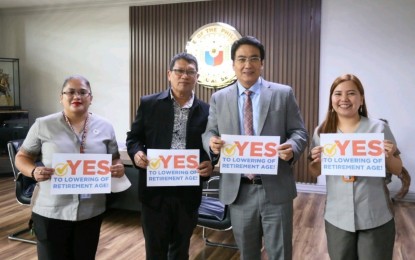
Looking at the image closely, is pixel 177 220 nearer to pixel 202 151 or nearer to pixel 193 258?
pixel 202 151

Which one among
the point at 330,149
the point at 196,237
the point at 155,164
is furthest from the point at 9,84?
the point at 330,149

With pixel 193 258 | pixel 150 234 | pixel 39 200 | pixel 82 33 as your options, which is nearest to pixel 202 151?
pixel 150 234

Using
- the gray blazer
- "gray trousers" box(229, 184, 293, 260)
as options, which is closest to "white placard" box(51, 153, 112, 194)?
the gray blazer

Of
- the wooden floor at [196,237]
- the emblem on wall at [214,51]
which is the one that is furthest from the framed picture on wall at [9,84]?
the emblem on wall at [214,51]

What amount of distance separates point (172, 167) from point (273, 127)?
0.57 meters

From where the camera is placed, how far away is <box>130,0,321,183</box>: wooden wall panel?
4.96 m

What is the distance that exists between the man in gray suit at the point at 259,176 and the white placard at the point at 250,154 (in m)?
0.04

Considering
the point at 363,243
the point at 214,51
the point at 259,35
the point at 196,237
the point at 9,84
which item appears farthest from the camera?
the point at 9,84

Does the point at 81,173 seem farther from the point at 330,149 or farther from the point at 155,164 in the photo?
the point at 330,149

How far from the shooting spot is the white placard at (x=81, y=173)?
A: 66.9 inches

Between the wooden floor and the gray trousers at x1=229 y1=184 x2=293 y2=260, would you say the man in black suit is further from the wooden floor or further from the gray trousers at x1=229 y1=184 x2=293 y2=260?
the wooden floor

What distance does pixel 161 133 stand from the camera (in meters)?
1.93

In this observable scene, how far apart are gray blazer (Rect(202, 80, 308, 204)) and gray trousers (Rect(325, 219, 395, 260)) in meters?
0.28

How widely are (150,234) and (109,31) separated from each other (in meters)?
4.85
